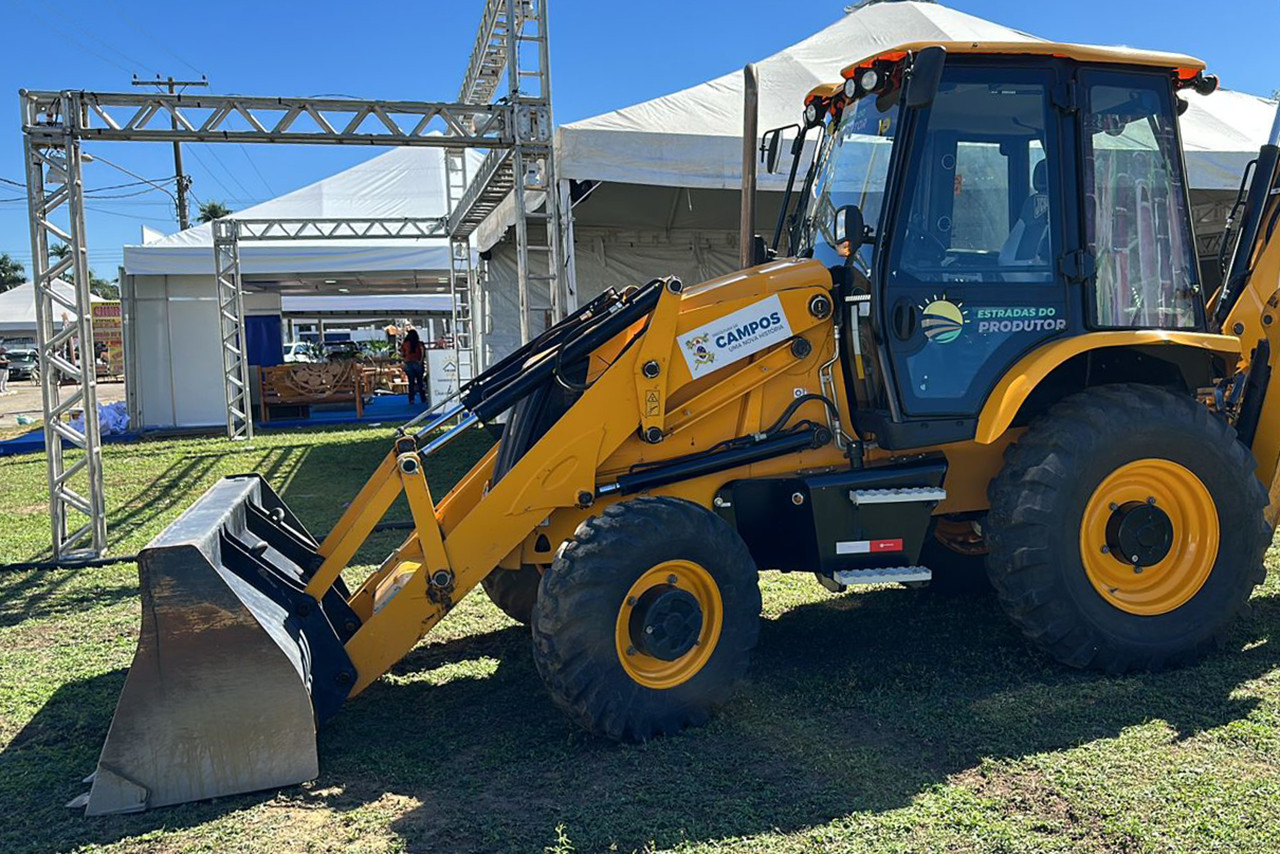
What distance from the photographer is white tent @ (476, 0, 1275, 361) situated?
9539mm

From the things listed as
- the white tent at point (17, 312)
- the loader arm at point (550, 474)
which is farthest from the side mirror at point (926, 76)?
the white tent at point (17, 312)

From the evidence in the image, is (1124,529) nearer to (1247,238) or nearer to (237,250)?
(1247,238)

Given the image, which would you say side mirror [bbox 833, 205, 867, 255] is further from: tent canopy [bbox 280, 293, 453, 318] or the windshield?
tent canopy [bbox 280, 293, 453, 318]

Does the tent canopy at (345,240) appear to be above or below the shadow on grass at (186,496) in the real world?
above

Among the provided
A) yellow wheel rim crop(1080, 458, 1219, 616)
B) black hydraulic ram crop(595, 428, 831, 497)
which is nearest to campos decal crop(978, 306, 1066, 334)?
yellow wheel rim crop(1080, 458, 1219, 616)

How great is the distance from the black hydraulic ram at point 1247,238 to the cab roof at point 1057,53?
0.74m

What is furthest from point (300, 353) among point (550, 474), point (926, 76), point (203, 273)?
point (926, 76)

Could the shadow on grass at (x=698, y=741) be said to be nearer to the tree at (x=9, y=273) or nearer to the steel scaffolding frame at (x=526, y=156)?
the steel scaffolding frame at (x=526, y=156)

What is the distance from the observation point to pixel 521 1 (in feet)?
33.4

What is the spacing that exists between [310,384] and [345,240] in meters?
3.17

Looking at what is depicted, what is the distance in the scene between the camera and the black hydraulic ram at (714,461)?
417cm

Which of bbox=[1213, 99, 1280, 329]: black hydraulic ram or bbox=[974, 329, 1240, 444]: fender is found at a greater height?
bbox=[1213, 99, 1280, 329]: black hydraulic ram

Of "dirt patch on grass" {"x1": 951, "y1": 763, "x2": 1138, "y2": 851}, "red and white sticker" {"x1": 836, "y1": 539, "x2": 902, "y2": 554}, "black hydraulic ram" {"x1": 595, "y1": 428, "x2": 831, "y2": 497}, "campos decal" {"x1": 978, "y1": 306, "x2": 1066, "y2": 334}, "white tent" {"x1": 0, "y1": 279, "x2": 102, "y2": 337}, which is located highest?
"white tent" {"x1": 0, "y1": 279, "x2": 102, "y2": 337}

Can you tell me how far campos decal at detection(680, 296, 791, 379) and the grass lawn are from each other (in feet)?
4.77
